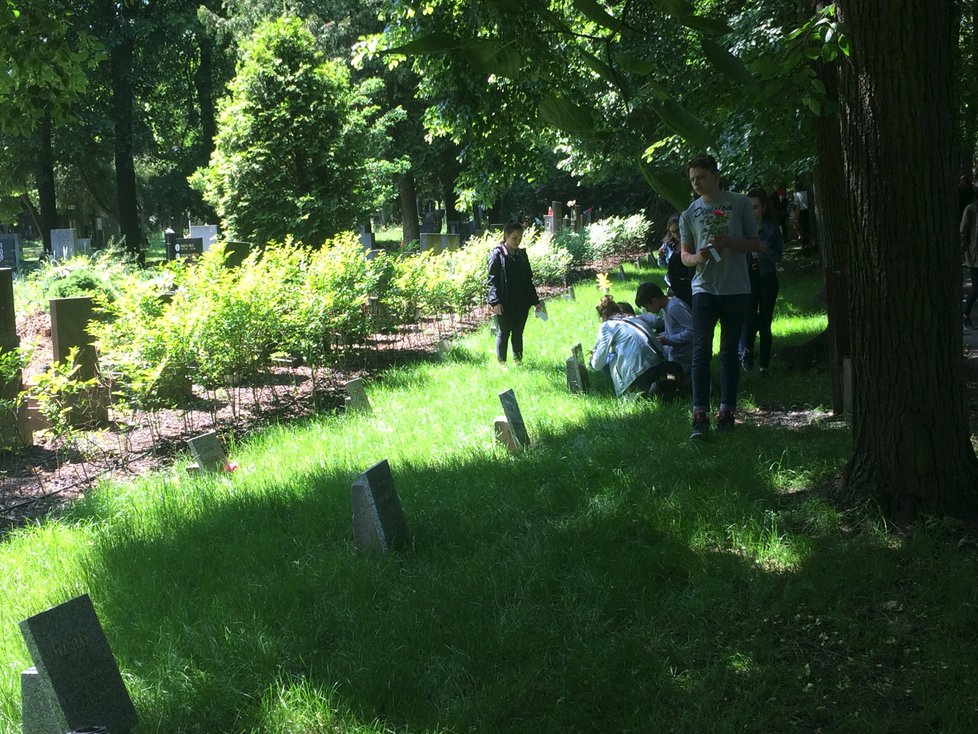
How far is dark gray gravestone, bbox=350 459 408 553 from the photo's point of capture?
5.00 meters

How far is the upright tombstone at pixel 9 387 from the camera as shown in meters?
9.18

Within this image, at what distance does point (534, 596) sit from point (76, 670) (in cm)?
202

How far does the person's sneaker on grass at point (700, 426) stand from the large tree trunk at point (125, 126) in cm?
3027

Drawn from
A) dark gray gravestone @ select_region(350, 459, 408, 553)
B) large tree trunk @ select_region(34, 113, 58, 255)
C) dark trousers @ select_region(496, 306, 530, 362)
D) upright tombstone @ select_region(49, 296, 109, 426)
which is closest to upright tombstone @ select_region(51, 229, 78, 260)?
large tree trunk @ select_region(34, 113, 58, 255)

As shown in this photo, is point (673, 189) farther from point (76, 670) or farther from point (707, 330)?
point (707, 330)

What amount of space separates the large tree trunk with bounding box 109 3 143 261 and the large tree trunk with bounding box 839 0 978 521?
3198cm

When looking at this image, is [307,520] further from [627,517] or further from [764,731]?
Answer: [764,731]

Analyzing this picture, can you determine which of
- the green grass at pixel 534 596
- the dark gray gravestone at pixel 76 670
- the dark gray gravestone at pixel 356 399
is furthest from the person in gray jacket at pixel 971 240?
the dark gray gravestone at pixel 76 670

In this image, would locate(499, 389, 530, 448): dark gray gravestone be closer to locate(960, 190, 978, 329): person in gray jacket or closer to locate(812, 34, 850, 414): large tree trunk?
locate(812, 34, 850, 414): large tree trunk

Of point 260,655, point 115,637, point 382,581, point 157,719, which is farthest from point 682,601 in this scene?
point 115,637

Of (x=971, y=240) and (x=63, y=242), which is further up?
(x=63, y=242)

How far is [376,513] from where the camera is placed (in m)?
5.01

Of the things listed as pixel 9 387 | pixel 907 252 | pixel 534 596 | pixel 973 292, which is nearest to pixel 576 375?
pixel 907 252

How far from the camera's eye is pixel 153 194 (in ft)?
164
